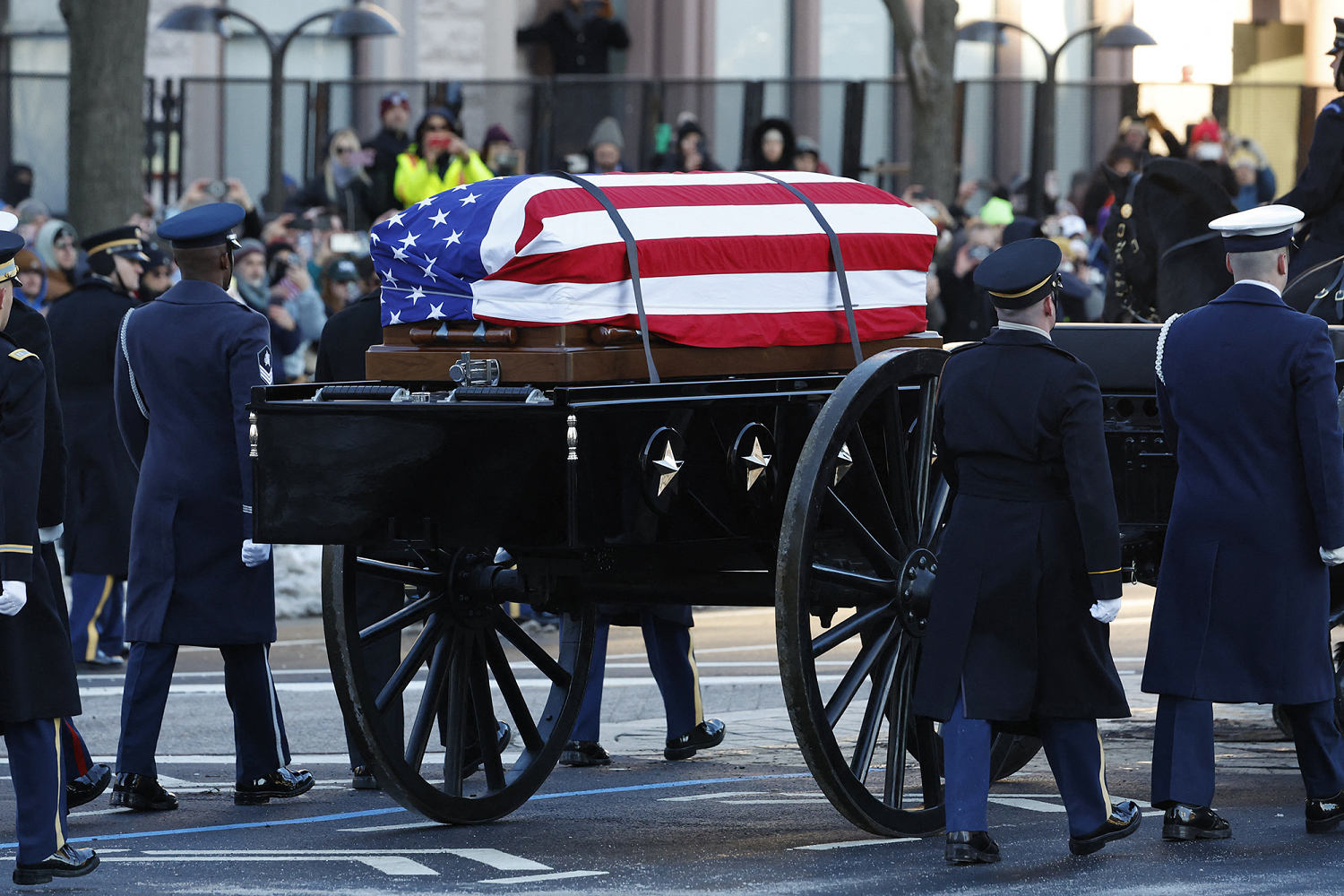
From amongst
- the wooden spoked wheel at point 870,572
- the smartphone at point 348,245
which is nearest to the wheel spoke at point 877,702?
the wooden spoked wheel at point 870,572

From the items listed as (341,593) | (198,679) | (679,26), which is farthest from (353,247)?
Result: (679,26)

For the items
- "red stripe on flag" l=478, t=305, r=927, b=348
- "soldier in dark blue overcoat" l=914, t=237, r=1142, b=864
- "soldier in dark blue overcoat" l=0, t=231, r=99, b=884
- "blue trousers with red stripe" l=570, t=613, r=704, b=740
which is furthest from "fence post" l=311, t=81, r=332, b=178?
"soldier in dark blue overcoat" l=914, t=237, r=1142, b=864

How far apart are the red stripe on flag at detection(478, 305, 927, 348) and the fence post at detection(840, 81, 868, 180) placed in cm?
1368

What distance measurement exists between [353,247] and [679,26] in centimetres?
1372

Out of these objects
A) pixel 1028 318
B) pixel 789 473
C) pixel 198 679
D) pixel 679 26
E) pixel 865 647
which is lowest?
pixel 198 679

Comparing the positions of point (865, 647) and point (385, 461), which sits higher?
point (385, 461)

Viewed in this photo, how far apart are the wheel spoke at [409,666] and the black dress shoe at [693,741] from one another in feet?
4.58

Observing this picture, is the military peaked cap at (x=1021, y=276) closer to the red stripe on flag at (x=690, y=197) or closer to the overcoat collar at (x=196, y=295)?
the red stripe on flag at (x=690, y=197)

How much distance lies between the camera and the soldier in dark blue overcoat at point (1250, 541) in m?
6.91

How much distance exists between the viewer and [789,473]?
23.3ft

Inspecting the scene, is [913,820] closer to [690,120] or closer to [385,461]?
[385,461]

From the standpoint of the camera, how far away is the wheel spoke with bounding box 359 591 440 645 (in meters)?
7.42

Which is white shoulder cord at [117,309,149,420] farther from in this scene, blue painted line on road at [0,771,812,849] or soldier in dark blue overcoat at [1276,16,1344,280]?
soldier in dark blue overcoat at [1276,16,1344,280]

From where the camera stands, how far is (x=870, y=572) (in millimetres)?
7125
